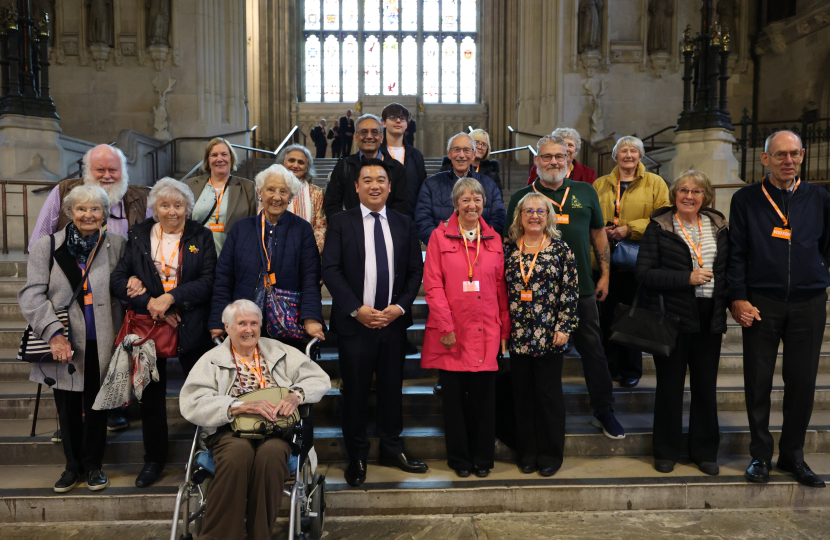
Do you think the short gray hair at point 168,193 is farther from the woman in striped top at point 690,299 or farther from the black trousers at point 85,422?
the woman in striped top at point 690,299

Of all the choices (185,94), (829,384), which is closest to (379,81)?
(185,94)

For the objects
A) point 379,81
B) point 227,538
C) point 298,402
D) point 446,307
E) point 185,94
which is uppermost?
point 379,81

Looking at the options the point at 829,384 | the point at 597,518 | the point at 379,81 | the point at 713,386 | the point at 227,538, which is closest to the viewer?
the point at 227,538

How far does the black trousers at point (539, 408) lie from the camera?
3715mm

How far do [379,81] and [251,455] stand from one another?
20906mm

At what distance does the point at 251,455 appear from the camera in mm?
2953

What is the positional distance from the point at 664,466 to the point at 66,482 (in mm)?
3546

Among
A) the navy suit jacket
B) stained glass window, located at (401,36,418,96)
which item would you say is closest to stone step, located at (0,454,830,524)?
the navy suit jacket

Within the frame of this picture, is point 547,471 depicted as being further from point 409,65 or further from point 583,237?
point 409,65

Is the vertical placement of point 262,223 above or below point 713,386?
above

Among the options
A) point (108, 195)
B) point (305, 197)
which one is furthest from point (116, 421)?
point (305, 197)

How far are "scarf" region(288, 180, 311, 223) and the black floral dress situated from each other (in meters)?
1.54

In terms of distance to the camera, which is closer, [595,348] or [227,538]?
[227,538]

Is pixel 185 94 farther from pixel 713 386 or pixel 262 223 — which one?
pixel 713 386
